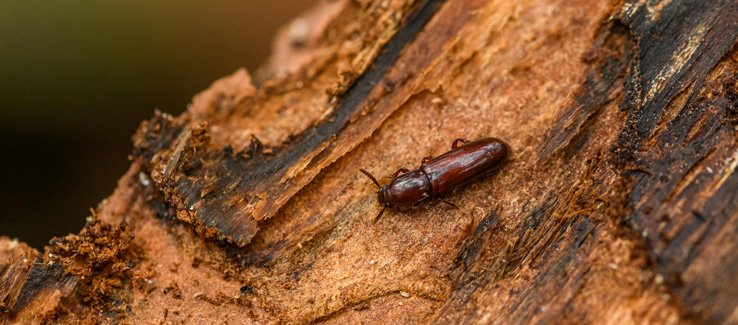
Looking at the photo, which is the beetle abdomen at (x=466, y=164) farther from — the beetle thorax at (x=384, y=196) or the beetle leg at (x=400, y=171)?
the beetle thorax at (x=384, y=196)

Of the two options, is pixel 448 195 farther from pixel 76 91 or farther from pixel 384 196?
pixel 76 91

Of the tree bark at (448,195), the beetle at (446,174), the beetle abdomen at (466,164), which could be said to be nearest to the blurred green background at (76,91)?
the tree bark at (448,195)

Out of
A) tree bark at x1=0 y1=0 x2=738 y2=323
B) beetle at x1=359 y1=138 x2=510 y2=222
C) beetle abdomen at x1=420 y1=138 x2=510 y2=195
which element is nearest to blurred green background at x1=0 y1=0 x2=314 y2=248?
tree bark at x1=0 y1=0 x2=738 y2=323

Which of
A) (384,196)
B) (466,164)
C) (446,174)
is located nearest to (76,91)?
(384,196)

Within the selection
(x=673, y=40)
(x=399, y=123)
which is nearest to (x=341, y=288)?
(x=399, y=123)

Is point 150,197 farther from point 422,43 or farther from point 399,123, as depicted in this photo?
point 422,43

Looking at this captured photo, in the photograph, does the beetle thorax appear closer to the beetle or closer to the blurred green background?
the beetle
